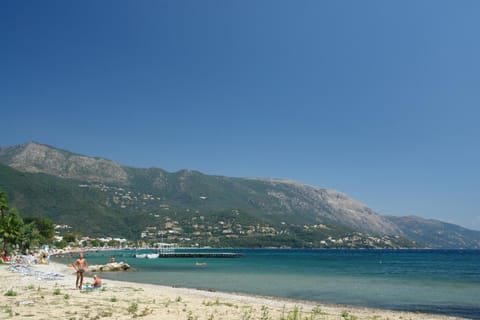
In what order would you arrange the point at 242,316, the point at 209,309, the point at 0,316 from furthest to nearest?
the point at 209,309 → the point at 242,316 → the point at 0,316

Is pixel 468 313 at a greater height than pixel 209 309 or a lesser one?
lesser

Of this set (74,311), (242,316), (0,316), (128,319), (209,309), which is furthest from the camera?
(209,309)

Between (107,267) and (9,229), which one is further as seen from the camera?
(9,229)

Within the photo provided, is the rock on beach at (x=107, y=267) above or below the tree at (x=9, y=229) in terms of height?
below

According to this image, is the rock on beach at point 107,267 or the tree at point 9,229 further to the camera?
the tree at point 9,229

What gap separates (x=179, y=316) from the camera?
1653 centimetres

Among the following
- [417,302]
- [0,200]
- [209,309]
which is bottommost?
[417,302]

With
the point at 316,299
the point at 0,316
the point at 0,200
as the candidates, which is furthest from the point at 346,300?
the point at 0,200

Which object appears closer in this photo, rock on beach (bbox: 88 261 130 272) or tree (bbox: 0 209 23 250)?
rock on beach (bbox: 88 261 130 272)

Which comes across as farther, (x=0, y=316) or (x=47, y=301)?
(x=47, y=301)

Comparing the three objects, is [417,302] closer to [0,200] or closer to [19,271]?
[19,271]

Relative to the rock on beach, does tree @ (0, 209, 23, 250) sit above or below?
above

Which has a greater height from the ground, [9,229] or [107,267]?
[9,229]

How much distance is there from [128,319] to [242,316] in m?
5.63
